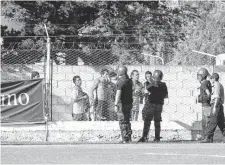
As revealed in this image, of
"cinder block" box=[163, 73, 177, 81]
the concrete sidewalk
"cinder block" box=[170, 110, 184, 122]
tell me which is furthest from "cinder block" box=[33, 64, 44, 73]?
"cinder block" box=[170, 110, 184, 122]

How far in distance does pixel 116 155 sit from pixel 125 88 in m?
3.93

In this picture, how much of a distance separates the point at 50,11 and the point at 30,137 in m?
14.8

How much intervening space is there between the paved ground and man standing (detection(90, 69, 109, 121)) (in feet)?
13.0

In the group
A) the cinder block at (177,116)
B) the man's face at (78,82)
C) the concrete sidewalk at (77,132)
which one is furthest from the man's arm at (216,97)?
the man's face at (78,82)

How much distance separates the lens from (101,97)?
16.7m

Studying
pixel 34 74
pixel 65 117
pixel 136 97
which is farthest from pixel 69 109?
pixel 136 97

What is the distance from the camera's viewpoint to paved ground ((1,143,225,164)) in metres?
10.2

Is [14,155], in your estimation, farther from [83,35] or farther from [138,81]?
[83,35]

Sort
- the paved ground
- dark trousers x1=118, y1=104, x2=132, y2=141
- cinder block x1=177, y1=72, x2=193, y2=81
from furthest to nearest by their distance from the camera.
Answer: cinder block x1=177, y1=72, x2=193, y2=81
dark trousers x1=118, y1=104, x2=132, y2=141
the paved ground

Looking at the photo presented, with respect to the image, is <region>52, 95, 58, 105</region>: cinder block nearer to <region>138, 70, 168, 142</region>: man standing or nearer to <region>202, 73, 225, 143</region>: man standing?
<region>138, 70, 168, 142</region>: man standing

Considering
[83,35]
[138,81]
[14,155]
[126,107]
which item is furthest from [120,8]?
[14,155]

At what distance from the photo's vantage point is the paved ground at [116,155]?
10164mm

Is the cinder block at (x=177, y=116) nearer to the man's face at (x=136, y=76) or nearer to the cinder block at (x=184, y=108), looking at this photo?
the cinder block at (x=184, y=108)

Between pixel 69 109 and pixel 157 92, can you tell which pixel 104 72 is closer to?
pixel 69 109
